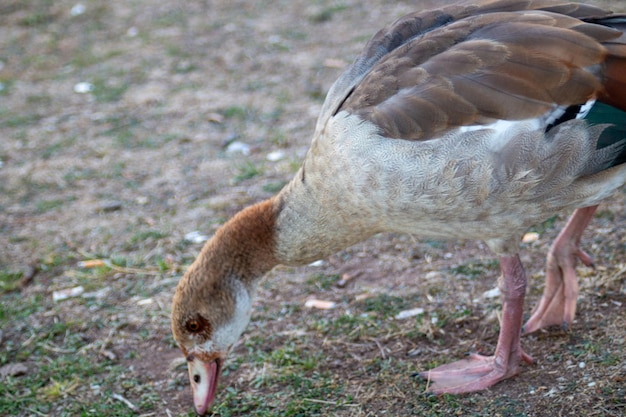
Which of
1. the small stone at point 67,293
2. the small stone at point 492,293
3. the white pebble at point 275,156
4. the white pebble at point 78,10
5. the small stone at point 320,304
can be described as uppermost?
the small stone at point 492,293

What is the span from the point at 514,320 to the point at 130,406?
6.80 feet

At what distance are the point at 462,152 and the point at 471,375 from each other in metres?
1.16

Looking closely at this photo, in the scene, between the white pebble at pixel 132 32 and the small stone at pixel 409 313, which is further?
the white pebble at pixel 132 32

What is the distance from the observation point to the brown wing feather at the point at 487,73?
3.53 m

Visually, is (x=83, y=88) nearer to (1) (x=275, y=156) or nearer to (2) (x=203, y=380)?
(1) (x=275, y=156)

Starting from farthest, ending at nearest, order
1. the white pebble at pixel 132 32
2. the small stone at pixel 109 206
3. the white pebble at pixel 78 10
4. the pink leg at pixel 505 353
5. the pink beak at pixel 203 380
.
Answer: the white pebble at pixel 78 10, the white pebble at pixel 132 32, the small stone at pixel 109 206, the pink beak at pixel 203 380, the pink leg at pixel 505 353

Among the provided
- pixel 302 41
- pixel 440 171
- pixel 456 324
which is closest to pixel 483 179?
pixel 440 171

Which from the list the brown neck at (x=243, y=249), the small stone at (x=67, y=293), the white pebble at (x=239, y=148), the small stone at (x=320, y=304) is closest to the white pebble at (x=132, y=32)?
the white pebble at (x=239, y=148)

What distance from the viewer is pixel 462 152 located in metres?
3.59

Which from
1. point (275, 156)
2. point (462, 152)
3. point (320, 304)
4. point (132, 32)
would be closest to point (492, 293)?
point (320, 304)

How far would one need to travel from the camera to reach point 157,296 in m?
5.13

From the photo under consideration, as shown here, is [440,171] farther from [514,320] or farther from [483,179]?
[514,320]

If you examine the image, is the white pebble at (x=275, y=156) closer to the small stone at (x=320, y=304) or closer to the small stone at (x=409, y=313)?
the small stone at (x=320, y=304)

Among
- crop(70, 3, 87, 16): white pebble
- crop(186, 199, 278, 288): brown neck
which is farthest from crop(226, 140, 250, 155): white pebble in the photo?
crop(70, 3, 87, 16): white pebble
